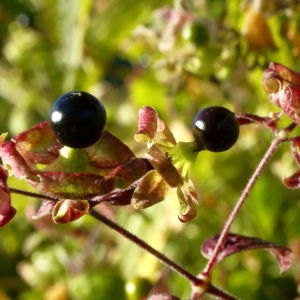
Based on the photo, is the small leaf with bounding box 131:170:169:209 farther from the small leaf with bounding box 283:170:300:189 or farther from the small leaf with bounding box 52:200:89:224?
the small leaf with bounding box 283:170:300:189

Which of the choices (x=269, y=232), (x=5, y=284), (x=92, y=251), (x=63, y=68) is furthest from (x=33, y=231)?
(x=269, y=232)

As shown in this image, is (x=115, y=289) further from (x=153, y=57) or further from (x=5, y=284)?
(x=5, y=284)

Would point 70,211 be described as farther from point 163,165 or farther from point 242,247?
point 242,247

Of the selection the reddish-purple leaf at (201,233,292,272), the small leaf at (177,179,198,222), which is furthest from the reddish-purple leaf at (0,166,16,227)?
the reddish-purple leaf at (201,233,292,272)

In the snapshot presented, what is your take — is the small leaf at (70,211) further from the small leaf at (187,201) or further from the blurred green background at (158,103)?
the blurred green background at (158,103)

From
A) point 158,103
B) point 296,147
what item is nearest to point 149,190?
point 296,147

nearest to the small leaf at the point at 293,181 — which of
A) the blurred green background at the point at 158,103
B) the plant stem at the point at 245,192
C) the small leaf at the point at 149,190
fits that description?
the plant stem at the point at 245,192

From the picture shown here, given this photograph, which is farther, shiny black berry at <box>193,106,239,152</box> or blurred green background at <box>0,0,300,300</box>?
blurred green background at <box>0,0,300,300</box>
